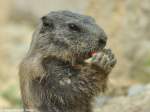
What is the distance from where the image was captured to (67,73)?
415 inches

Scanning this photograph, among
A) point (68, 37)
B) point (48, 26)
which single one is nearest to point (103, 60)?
point (68, 37)

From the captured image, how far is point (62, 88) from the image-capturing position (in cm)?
1052

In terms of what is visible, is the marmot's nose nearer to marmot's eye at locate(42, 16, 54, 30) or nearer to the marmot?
the marmot

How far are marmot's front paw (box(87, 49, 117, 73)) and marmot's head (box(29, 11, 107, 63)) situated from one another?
0.10m

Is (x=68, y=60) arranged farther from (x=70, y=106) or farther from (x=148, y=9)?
(x=148, y=9)

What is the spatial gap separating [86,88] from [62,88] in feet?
1.14

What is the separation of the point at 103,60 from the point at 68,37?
0.65 m

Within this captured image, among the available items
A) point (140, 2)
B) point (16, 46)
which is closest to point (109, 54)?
point (140, 2)

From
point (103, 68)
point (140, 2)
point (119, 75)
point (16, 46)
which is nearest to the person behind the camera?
point (103, 68)

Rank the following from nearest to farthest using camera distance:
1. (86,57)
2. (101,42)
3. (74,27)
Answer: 1. (101,42)
2. (86,57)
3. (74,27)

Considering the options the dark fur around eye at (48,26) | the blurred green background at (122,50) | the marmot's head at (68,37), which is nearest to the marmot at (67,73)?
the marmot's head at (68,37)

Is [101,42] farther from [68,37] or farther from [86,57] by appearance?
[68,37]

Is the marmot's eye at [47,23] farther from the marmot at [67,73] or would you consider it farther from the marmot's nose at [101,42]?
the marmot's nose at [101,42]

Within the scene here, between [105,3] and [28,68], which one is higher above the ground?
[105,3]
